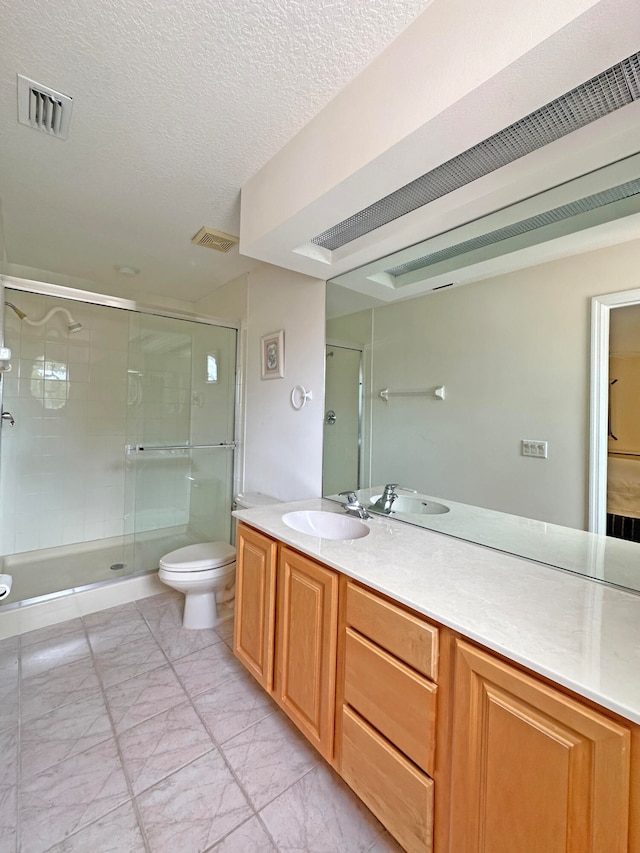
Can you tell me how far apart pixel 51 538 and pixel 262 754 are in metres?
2.52

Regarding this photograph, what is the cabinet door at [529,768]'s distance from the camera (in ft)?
2.03

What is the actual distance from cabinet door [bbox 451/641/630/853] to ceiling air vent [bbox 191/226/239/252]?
2.38 metres

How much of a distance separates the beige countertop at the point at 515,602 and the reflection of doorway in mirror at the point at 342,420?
1.79 ft

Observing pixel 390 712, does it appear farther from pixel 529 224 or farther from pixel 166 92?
pixel 166 92

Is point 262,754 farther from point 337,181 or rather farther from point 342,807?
point 337,181

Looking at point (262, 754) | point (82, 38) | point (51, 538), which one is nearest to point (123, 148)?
point (82, 38)

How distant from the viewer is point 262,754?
1.35 metres

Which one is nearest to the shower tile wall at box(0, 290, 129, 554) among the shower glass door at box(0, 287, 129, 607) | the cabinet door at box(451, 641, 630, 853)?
the shower glass door at box(0, 287, 129, 607)

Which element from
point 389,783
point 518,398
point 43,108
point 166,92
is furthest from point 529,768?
point 43,108

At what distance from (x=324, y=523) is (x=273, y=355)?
1.23 m

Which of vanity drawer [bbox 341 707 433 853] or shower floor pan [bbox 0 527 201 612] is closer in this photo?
vanity drawer [bbox 341 707 433 853]

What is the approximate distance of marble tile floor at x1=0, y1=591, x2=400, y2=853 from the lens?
42.8 inches

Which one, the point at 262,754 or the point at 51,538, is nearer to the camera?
the point at 262,754

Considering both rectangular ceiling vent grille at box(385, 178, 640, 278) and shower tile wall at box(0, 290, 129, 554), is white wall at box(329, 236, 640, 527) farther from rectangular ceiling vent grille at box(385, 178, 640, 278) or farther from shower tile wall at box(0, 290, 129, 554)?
shower tile wall at box(0, 290, 129, 554)
